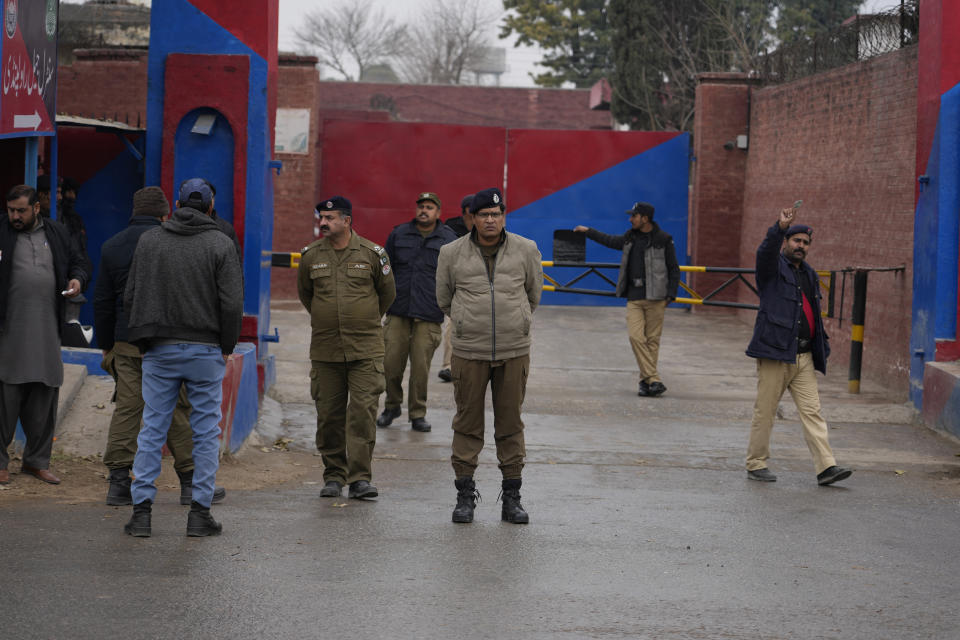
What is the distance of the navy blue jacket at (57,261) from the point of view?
25.2ft

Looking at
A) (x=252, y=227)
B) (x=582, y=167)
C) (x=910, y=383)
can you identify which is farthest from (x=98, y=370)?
(x=582, y=167)

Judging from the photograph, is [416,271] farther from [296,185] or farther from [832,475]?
[296,185]

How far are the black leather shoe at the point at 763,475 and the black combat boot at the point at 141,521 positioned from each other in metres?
4.42

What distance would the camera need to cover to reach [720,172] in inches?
806

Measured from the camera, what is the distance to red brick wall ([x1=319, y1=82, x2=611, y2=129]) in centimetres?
4588

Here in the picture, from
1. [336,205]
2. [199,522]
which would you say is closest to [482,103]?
[336,205]

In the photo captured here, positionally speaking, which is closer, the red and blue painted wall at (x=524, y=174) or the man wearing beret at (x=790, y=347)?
the man wearing beret at (x=790, y=347)

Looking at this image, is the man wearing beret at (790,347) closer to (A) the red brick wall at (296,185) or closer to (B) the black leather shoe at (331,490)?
(B) the black leather shoe at (331,490)

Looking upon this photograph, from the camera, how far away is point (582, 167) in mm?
20938

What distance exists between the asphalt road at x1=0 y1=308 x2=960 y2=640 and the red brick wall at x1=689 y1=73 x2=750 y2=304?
10.0m

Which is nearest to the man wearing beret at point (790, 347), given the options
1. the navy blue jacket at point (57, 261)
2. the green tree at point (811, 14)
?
the navy blue jacket at point (57, 261)

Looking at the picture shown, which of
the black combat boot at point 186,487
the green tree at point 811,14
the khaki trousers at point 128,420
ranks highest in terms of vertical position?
the green tree at point 811,14

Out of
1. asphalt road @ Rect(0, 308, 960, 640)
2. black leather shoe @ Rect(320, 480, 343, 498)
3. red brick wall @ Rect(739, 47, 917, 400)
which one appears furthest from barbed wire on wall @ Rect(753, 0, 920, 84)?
black leather shoe @ Rect(320, 480, 343, 498)

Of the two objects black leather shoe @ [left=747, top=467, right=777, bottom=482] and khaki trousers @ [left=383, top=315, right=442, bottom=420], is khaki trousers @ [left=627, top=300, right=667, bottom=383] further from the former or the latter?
black leather shoe @ [left=747, top=467, right=777, bottom=482]
